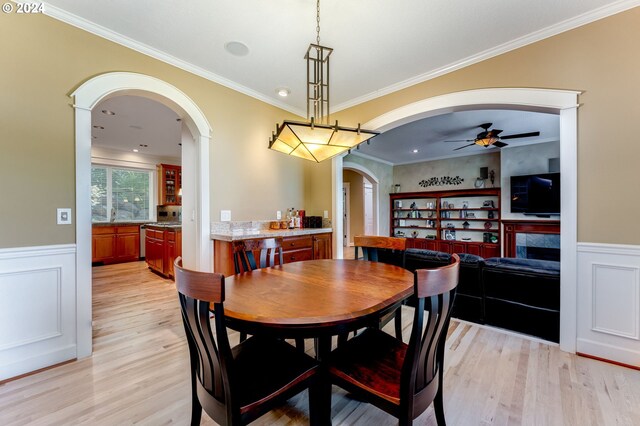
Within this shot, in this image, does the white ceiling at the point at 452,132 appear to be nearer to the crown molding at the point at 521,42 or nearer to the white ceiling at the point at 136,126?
the crown molding at the point at 521,42

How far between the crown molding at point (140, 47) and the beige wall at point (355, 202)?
5461 mm

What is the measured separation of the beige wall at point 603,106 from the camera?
204 centimetres

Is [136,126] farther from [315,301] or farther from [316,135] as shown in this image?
[315,301]

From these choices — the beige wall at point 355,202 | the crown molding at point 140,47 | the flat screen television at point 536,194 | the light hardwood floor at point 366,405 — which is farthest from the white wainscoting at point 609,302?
the beige wall at point 355,202

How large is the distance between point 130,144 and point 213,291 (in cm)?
643

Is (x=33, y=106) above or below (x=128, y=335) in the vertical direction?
above

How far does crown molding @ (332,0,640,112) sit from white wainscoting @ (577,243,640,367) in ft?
6.15

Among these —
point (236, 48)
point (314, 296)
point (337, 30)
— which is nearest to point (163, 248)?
point (236, 48)

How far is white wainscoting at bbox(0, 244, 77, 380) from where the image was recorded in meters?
1.90

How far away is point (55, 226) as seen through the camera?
209 cm

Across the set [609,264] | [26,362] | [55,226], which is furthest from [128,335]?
[609,264]

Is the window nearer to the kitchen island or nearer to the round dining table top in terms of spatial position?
the kitchen island

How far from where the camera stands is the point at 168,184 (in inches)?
272

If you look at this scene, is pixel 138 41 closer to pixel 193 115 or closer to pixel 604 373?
pixel 193 115
